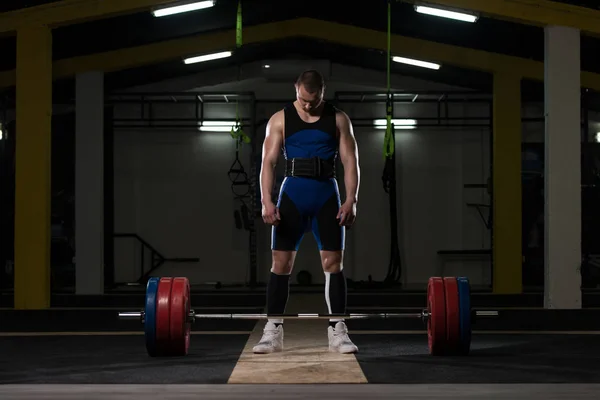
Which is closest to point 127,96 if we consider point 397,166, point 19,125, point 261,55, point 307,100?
point 261,55

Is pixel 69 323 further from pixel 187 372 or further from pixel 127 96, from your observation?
pixel 127 96

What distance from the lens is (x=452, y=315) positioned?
4.21 metres

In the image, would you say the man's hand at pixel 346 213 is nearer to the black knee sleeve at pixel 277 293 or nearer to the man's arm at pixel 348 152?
the man's arm at pixel 348 152

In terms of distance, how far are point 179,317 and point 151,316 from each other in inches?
4.9

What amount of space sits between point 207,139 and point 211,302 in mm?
4154

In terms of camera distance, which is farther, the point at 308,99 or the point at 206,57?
the point at 206,57

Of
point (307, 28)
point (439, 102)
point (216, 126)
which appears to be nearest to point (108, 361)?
point (307, 28)

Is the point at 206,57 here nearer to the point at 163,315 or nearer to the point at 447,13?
the point at 447,13

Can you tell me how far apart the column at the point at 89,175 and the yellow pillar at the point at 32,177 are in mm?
1788

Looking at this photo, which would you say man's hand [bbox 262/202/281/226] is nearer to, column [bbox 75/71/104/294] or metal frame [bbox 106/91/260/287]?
column [bbox 75/71/104/294]

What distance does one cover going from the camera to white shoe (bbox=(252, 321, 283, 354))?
4395 millimetres

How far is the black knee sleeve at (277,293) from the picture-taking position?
4477 mm

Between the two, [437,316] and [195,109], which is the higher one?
[195,109]

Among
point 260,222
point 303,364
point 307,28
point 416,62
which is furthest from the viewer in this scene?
point 260,222
